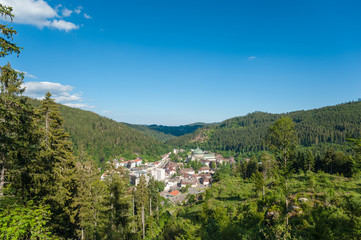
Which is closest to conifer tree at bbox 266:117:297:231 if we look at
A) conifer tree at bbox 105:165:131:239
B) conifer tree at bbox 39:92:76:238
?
conifer tree at bbox 105:165:131:239

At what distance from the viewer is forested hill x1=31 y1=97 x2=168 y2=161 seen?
12600 cm

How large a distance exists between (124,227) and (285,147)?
58.9 feet

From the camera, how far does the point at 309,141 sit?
13225 cm

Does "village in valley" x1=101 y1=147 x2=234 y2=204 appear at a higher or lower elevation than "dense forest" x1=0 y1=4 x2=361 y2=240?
lower

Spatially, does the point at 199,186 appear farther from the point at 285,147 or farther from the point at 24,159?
the point at 24,159

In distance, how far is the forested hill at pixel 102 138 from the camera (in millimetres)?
126000

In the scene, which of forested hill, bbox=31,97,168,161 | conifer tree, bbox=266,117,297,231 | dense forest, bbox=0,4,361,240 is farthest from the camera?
forested hill, bbox=31,97,168,161

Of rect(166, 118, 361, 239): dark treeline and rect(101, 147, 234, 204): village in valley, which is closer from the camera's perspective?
rect(166, 118, 361, 239): dark treeline

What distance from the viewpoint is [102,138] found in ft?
468

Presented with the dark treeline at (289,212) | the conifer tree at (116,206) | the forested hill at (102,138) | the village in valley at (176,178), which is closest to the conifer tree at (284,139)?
the dark treeline at (289,212)

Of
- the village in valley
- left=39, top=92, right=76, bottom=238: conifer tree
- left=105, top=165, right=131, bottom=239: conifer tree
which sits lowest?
the village in valley

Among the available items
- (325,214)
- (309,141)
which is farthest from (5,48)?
(309,141)

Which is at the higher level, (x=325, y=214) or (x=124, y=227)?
(x=325, y=214)

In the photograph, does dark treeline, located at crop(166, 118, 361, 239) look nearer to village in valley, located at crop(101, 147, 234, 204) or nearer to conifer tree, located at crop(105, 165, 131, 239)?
conifer tree, located at crop(105, 165, 131, 239)
